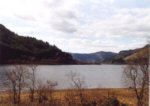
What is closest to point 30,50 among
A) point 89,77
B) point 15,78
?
point 89,77

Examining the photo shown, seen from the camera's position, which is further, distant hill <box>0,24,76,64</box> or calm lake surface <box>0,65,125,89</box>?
distant hill <box>0,24,76,64</box>

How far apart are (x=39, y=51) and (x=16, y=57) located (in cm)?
2278

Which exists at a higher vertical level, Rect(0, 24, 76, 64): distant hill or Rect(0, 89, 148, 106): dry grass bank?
Rect(0, 24, 76, 64): distant hill

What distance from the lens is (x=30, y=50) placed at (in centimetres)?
12469

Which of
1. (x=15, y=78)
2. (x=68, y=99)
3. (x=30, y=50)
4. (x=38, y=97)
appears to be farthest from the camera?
(x=30, y=50)

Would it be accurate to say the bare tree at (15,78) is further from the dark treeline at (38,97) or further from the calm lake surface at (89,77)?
the calm lake surface at (89,77)

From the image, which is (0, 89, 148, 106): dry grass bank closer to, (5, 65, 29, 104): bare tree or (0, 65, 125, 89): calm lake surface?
(5, 65, 29, 104): bare tree

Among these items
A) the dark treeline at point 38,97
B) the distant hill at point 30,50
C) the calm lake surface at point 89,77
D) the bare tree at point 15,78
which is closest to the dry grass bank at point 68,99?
the dark treeline at point 38,97

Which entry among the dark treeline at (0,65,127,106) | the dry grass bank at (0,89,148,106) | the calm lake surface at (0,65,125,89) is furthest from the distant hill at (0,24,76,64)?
the dark treeline at (0,65,127,106)

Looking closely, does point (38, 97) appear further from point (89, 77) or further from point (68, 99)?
point (89, 77)

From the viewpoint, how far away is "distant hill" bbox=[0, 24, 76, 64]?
354 feet

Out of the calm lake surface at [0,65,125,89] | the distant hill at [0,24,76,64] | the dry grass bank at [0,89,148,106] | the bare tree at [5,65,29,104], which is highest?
the distant hill at [0,24,76,64]

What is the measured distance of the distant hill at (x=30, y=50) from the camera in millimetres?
108000

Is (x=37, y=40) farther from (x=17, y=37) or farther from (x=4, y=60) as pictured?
(x=4, y=60)
